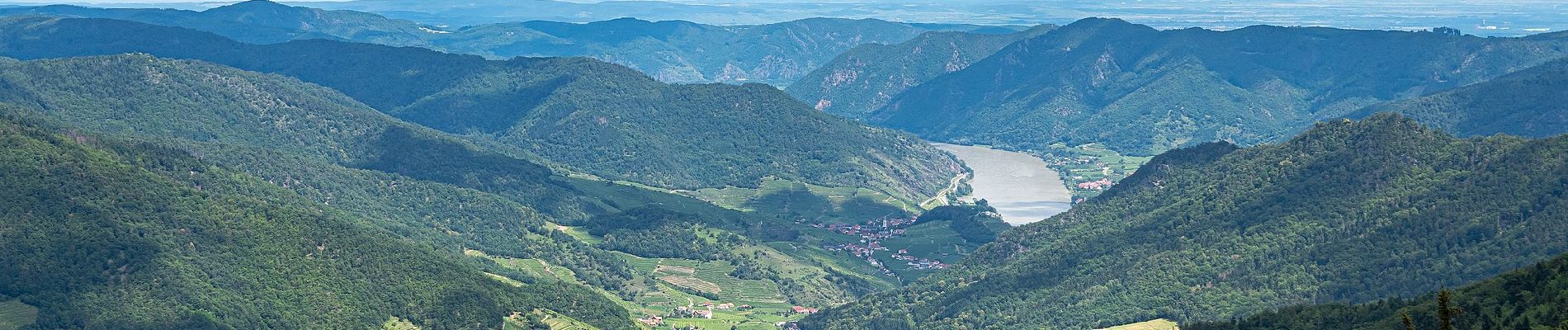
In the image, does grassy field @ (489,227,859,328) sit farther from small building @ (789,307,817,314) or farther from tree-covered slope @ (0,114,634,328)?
tree-covered slope @ (0,114,634,328)

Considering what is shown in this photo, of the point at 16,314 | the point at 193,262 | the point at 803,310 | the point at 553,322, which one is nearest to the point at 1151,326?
the point at 803,310

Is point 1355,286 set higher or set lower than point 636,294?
higher

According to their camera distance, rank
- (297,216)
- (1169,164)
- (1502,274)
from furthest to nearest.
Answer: (1169,164) < (297,216) < (1502,274)

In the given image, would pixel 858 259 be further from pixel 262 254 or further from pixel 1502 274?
pixel 1502 274

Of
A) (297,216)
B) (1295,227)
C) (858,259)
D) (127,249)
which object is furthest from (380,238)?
(1295,227)

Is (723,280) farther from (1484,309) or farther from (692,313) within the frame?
(1484,309)

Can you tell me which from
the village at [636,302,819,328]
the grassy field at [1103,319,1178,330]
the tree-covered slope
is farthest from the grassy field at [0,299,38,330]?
the grassy field at [1103,319,1178,330]

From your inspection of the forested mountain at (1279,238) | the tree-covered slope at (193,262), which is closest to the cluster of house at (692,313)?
the tree-covered slope at (193,262)
